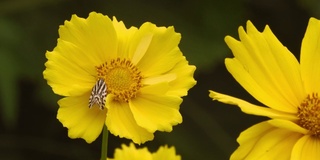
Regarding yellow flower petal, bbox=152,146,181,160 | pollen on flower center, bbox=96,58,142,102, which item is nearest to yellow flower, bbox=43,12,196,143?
pollen on flower center, bbox=96,58,142,102

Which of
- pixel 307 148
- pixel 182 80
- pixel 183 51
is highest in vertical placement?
pixel 183 51

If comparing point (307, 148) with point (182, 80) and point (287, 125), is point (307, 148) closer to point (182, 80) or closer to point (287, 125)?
point (287, 125)

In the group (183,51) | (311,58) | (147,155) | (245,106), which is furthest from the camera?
(183,51)

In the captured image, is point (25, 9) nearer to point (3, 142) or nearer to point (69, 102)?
point (3, 142)

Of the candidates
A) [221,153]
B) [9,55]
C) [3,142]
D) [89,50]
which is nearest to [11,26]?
[9,55]

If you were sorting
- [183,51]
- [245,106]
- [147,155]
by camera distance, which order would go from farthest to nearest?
[183,51] → [147,155] → [245,106]

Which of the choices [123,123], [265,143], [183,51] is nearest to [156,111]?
[123,123]
